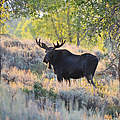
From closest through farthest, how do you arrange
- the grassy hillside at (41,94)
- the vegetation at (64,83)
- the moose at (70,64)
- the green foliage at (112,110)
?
the grassy hillside at (41,94)
the vegetation at (64,83)
the green foliage at (112,110)
the moose at (70,64)

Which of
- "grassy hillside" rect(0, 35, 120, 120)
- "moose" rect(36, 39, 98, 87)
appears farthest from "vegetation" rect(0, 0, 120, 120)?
"moose" rect(36, 39, 98, 87)

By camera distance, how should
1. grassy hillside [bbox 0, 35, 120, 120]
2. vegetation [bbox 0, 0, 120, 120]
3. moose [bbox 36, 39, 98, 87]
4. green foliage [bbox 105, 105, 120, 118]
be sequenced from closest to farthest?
1. grassy hillside [bbox 0, 35, 120, 120]
2. vegetation [bbox 0, 0, 120, 120]
3. green foliage [bbox 105, 105, 120, 118]
4. moose [bbox 36, 39, 98, 87]

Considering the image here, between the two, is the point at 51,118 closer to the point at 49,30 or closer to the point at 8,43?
the point at 8,43

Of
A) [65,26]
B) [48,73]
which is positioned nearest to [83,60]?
[48,73]

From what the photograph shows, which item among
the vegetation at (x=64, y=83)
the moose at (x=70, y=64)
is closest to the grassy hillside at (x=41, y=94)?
the vegetation at (x=64, y=83)

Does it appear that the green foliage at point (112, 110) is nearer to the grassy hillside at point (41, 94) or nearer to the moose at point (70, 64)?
the grassy hillside at point (41, 94)

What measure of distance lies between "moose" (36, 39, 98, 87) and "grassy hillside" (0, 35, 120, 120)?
35 cm

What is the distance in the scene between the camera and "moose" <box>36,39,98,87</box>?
875 centimetres

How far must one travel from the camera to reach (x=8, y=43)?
15.5m

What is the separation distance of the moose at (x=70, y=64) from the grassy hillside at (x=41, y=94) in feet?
1.14

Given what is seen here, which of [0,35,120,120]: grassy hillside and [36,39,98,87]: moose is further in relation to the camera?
[36,39,98,87]: moose

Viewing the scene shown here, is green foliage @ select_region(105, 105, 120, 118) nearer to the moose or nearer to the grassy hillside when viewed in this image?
the grassy hillside

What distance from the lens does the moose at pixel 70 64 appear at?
875cm

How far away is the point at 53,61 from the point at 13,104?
544 centimetres
